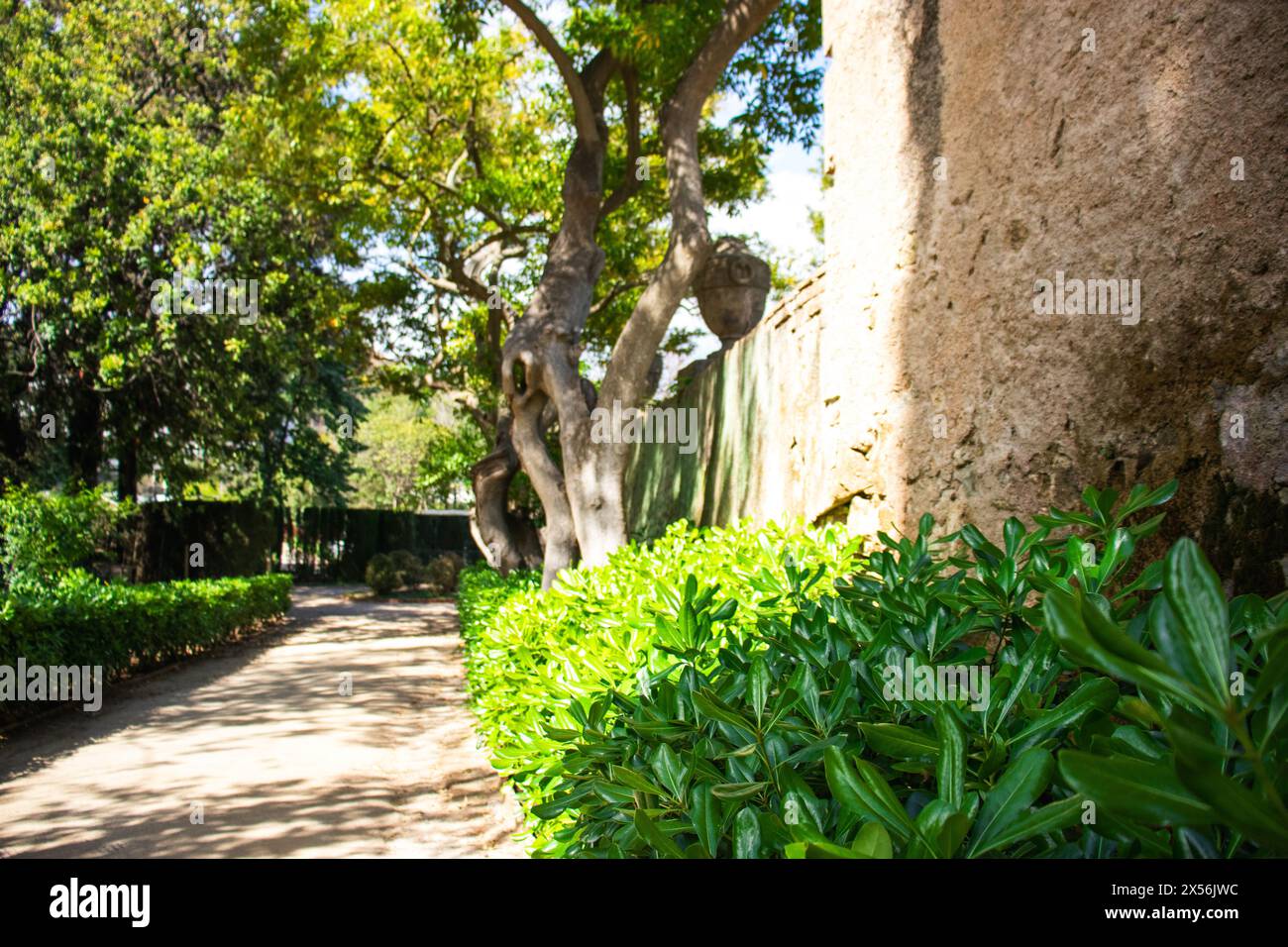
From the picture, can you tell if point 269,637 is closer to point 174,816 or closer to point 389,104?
point 389,104

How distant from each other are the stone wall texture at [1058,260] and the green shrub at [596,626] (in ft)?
1.95

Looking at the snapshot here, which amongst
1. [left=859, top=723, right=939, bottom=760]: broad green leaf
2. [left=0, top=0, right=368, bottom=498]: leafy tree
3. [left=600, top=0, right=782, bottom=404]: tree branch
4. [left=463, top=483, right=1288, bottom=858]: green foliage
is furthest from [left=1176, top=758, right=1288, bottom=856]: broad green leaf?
[left=0, top=0, right=368, bottom=498]: leafy tree

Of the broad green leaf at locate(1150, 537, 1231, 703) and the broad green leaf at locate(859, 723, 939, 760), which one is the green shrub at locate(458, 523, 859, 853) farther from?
the broad green leaf at locate(1150, 537, 1231, 703)

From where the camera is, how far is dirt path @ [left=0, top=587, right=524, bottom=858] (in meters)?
4.95

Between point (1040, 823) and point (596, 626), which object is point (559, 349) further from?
point (1040, 823)

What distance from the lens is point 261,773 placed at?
643cm

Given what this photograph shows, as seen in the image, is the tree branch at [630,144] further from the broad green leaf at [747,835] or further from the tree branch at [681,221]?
the broad green leaf at [747,835]

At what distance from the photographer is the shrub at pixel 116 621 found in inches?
323

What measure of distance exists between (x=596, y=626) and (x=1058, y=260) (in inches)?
90.5

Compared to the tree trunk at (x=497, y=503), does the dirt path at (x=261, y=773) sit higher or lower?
lower

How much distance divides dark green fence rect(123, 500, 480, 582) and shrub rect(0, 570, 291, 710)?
20.4 feet

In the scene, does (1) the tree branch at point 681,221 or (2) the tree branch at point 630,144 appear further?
(2) the tree branch at point 630,144

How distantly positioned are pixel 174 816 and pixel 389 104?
38.3 ft

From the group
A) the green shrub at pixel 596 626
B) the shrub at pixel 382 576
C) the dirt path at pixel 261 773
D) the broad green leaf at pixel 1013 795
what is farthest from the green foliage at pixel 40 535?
the broad green leaf at pixel 1013 795
